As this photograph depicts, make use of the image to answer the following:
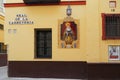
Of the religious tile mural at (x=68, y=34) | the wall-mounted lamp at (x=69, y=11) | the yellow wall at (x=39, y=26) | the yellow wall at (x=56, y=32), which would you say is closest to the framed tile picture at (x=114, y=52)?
the yellow wall at (x=56, y=32)

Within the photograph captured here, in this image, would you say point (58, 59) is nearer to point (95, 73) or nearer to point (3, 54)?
point (95, 73)

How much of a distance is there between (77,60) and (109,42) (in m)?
2.16

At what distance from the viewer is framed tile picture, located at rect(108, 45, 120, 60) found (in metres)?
17.8

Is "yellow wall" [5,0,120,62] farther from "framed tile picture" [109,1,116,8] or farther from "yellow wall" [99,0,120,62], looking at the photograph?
"framed tile picture" [109,1,116,8]

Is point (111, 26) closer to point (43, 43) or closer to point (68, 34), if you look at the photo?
point (68, 34)

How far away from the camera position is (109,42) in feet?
58.6

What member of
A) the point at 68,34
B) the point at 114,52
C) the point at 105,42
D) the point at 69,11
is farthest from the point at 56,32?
the point at 114,52

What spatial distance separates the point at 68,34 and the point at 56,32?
687mm

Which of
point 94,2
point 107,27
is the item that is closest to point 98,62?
point 107,27

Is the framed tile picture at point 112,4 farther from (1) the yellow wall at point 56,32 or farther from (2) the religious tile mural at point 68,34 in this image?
(2) the religious tile mural at point 68,34

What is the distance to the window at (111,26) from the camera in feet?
58.5

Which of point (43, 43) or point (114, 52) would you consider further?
point (43, 43)

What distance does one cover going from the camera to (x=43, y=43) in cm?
1967

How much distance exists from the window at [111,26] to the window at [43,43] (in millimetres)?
3386
